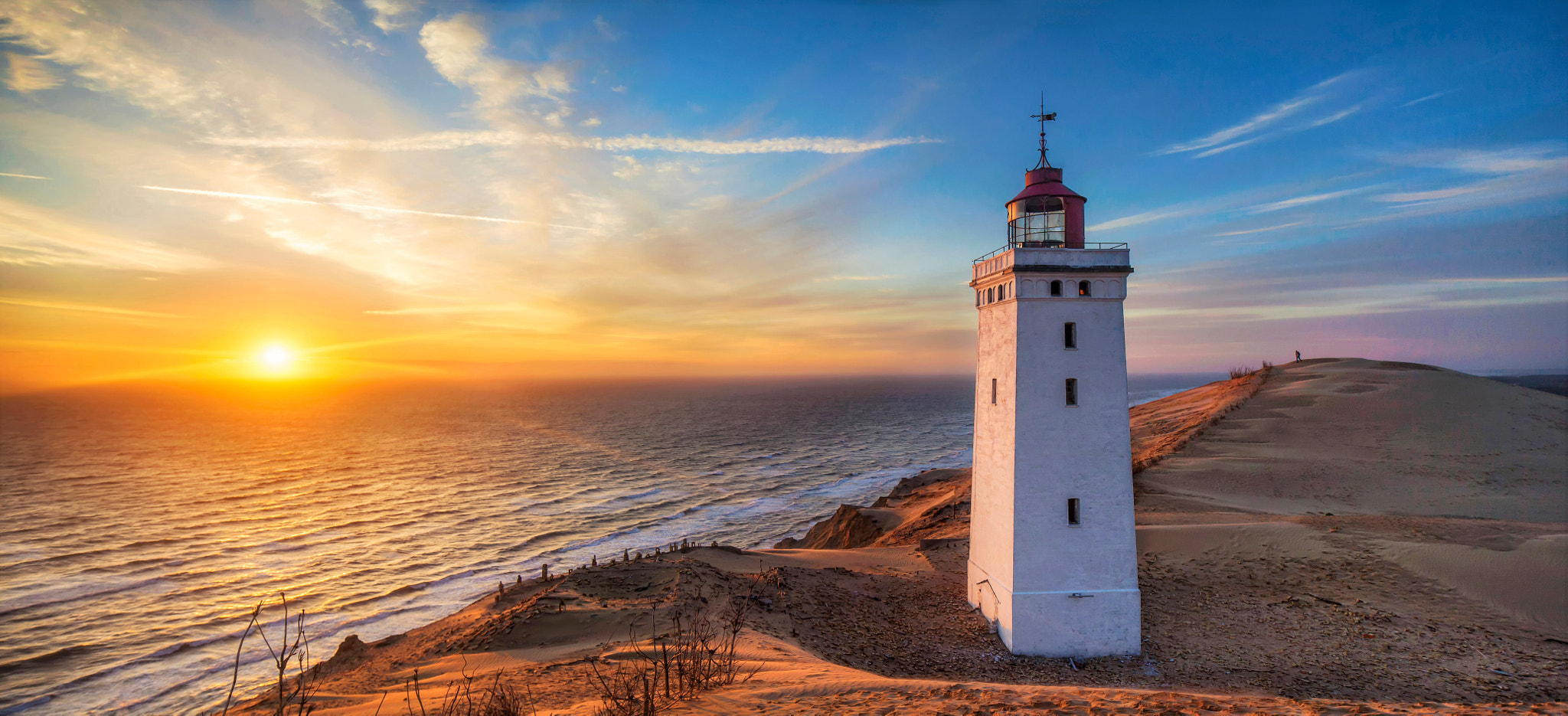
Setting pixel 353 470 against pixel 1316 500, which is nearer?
pixel 1316 500

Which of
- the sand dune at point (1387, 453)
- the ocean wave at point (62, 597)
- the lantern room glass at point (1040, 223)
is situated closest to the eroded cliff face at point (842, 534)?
the sand dune at point (1387, 453)

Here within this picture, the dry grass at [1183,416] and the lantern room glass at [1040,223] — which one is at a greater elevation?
the lantern room glass at [1040,223]

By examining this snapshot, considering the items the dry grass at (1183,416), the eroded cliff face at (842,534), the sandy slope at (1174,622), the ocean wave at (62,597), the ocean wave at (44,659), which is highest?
the dry grass at (1183,416)

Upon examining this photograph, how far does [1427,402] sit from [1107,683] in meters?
44.7

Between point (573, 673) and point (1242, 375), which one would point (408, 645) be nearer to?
point (573, 673)

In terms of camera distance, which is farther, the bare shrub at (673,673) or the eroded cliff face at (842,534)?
the eroded cliff face at (842,534)

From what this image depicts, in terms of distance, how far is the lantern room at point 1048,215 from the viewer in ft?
45.5

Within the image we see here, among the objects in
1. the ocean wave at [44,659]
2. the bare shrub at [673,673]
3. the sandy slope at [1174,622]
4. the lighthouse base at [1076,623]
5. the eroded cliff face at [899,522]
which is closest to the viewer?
the bare shrub at [673,673]

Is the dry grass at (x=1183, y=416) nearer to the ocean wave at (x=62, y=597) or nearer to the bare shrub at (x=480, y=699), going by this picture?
the bare shrub at (x=480, y=699)

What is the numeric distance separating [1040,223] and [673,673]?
12.1 m

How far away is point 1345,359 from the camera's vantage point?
59.3 m

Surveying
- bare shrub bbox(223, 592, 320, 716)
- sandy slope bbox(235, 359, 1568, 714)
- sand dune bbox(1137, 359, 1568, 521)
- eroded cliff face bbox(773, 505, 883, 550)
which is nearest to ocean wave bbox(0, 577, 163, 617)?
bare shrub bbox(223, 592, 320, 716)

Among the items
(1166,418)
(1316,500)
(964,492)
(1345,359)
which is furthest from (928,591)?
(1345,359)

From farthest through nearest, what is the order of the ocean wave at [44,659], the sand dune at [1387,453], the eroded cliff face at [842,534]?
the eroded cliff face at [842,534] < the sand dune at [1387,453] < the ocean wave at [44,659]
